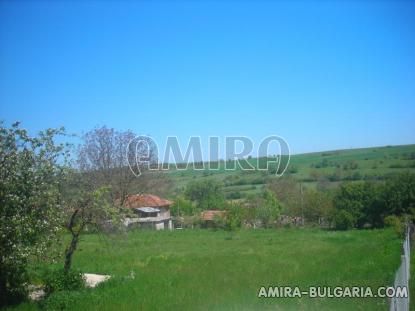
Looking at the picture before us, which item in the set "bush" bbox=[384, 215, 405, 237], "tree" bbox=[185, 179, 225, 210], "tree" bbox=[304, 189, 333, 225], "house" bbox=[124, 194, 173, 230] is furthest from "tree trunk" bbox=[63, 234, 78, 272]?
"tree" bbox=[185, 179, 225, 210]

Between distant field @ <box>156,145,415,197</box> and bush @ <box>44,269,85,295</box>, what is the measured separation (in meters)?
49.6

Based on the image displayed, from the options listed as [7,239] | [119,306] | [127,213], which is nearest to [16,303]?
[7,239]

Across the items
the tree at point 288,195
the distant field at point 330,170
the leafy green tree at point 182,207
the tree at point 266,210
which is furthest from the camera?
the distant field at point 330,170

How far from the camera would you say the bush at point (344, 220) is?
43.7 meters

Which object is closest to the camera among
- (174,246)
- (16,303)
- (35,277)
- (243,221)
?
(16,303)

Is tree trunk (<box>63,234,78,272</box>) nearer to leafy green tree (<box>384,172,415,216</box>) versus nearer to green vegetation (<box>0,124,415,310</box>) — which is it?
green vegetation (<box>0,124,415,310</box>)

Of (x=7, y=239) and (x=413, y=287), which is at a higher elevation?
(x=7, y=239)

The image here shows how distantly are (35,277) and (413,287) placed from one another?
12588 millimetres

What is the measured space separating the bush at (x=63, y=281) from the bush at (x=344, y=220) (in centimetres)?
3445

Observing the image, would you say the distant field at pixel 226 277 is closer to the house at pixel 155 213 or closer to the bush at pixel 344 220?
the bush at pixel 344 220

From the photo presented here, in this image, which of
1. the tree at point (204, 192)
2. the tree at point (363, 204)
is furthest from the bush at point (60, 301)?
the tree at point (204, 192)

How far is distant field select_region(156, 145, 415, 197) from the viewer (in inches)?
2918

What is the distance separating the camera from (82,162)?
124ft

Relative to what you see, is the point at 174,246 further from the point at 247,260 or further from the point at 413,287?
the point at 413,287
